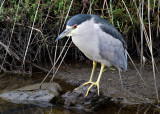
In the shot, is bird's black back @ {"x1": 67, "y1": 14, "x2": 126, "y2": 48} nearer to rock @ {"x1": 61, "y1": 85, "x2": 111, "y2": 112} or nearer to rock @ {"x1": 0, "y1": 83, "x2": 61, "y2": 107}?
rock @ {"x1": 61, "y1": 85, "x2": 111, "y2": 112}

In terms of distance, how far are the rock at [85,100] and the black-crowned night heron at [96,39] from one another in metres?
0.09

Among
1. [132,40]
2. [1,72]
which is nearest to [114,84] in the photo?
[132,40]

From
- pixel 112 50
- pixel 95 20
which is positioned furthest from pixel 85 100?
pixel 95 20

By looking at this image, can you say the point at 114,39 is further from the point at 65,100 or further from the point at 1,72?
the point at 1,72

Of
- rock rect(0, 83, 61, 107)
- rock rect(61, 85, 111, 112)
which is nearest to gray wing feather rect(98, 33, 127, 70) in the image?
rock rect(61, 85, 111, 112)

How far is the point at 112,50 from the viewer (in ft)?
10.8

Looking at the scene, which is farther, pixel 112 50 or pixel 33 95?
pixel 33 95

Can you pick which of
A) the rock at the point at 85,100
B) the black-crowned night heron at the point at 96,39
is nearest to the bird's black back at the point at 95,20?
the black-crowned night heron at the point at 96,39

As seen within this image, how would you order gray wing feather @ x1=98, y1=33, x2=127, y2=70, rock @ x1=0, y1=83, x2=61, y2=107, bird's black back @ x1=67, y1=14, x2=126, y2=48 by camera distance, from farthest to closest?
rock @ x1=0, y1=83, x2=61, y2=107 → gray wing feather @ x1=98, y1=33, x2=127, y2=70 → bird's black back @ x1=67, y1=14, x2=126, y2=48

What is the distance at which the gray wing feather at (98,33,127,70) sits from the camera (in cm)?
314

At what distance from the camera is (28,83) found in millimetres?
4000

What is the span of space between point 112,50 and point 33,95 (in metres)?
1.17

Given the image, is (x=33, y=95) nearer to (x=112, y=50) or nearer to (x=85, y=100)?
(x=85, y=100)

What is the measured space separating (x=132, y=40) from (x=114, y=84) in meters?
0.79
